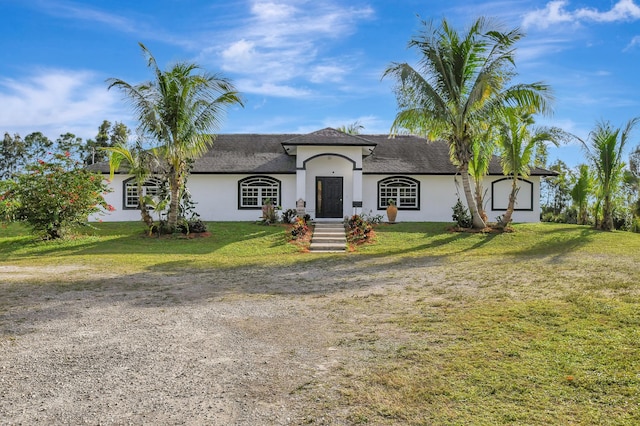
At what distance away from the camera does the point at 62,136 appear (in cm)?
4753

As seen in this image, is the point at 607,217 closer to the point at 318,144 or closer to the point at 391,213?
the point at 391,213

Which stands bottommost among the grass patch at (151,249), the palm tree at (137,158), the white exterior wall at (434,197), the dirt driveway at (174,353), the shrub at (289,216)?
the dirt driveway at (174,353)

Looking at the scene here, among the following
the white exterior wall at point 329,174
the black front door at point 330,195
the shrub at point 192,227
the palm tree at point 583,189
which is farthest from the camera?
the black front door at point 330,195

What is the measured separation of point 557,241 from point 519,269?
707 cm

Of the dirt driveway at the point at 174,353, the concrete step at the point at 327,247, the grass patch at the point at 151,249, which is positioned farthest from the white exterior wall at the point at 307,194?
the dirt driveway at the point at 174,353

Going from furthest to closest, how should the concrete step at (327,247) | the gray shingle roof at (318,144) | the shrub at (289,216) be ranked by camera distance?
the gray shingle roof at (318,144)
the shrub at (289,216)
the concrete step at (327,247)

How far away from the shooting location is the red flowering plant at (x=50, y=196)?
1605 centimetres

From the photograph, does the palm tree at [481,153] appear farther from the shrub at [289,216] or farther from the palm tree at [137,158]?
the palm tree at [137,158]

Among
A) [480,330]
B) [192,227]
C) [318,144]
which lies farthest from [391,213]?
[480,330]

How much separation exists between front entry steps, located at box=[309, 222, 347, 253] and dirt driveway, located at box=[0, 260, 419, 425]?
6.71 meters

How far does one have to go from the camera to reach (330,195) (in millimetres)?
22672

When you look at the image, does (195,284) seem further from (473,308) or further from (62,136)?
(62,136)

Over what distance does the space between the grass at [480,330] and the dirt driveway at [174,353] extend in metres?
0.33

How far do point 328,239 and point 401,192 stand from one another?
24.2ft
